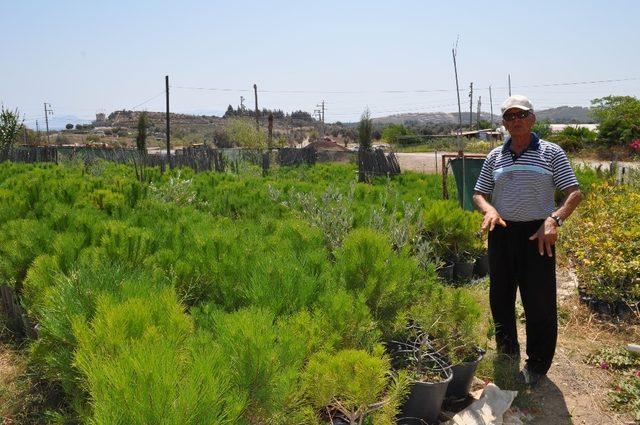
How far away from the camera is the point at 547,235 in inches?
102

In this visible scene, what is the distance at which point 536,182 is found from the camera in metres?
2.82

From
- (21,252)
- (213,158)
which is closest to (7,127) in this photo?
(213,158)

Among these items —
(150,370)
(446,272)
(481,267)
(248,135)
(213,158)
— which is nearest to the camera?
(150,370)

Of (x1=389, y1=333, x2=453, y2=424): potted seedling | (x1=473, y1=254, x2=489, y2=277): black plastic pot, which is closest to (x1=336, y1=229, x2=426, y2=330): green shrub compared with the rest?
(x1=389, y1=333, x2=453, y2=424): potted seedling

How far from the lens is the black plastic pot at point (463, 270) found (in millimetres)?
4948

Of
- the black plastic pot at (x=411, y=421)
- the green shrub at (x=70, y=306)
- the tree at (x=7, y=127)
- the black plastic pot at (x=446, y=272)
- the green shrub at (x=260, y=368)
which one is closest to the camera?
the green shrub at (x=260, y=368)

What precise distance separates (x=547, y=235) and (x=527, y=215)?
27 cm

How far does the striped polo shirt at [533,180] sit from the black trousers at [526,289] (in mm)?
81

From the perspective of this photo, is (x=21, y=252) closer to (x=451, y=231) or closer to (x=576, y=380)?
(x=576, y=380)

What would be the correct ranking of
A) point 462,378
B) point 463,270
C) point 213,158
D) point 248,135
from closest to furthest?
point 462,378
point 463,270
point 213,158
point 248,135

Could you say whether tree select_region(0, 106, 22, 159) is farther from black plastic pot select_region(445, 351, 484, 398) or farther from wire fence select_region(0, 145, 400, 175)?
black plastic pot select_region(445, 351, 484, 398)

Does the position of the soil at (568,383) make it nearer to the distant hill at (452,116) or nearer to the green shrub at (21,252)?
the green shrub at (21,252)

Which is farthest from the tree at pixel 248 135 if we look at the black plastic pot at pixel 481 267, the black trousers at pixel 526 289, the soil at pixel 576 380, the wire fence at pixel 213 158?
the black trousers at pixel 526 289

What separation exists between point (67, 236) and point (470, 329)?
Result: 2.10m
